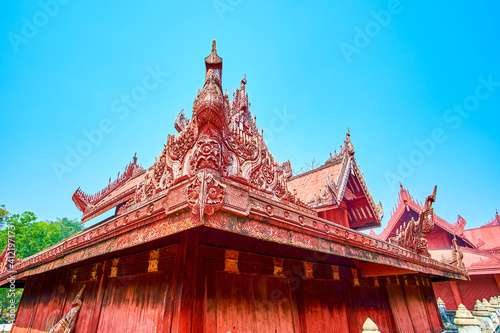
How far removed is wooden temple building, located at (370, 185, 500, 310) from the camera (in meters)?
15.6

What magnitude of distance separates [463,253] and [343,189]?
15.4 metres

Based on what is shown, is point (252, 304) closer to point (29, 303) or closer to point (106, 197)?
point (29, 303)

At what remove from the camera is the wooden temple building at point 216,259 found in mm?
2338

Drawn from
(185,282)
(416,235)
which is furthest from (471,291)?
(185,282)

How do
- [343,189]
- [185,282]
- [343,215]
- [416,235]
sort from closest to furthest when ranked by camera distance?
[185,282]
[416,235]
[343,189]
[343,215]

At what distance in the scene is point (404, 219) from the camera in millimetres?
19125

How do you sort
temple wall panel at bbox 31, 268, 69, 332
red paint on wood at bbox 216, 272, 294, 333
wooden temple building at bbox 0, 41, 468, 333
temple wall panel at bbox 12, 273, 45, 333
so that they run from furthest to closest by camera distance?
temple wall panel at bbox 12, 273, 45, 333
temple wall panel at bbox 31, 268, 69, 332
red paint on wood at bbox 216, 272, 294, 333
wooden temple building at bbox 0, 41, 468, 333

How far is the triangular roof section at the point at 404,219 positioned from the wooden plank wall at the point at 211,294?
14.9 meters

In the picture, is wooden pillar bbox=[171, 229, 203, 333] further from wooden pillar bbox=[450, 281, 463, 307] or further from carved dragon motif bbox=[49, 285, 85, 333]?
wooden pillar bbox=[450, 281, 463, 307]

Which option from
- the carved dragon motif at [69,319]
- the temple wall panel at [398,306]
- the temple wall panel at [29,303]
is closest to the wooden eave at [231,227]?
the carved dragon motif at [69,319]

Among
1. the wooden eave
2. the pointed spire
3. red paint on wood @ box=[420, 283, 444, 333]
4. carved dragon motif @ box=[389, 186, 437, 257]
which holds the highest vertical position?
the pointed spire

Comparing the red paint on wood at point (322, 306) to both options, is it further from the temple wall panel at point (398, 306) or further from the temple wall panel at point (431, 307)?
the temple wall panel at point (431, 307)

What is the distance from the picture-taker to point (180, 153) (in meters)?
4.30

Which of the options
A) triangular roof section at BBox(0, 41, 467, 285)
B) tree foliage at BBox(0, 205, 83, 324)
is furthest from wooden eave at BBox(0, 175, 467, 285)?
tree foliage at BBox(0, 205, 83, 324)
